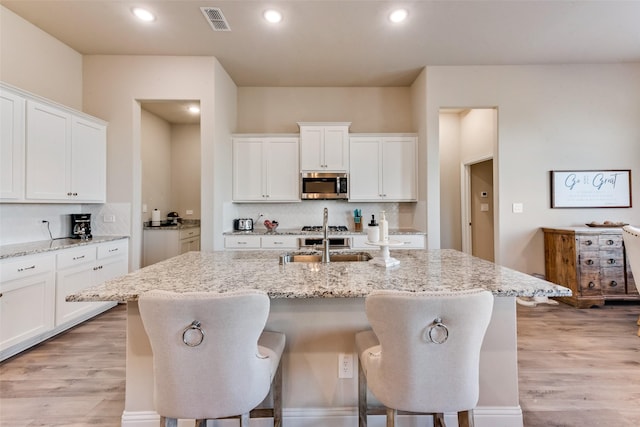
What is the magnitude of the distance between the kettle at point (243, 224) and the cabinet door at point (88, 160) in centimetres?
159

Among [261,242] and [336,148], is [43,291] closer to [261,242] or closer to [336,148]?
[261,242]

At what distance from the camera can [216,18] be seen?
2.78 m

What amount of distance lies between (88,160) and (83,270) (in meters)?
1.26

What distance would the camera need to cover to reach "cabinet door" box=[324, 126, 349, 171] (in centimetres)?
402

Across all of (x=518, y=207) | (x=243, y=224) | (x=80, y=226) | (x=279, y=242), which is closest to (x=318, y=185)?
(x=279, y=242)

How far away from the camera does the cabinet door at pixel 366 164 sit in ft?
13.4

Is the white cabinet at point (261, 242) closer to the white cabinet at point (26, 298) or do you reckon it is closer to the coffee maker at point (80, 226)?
the coffee maker at point (80, 226)

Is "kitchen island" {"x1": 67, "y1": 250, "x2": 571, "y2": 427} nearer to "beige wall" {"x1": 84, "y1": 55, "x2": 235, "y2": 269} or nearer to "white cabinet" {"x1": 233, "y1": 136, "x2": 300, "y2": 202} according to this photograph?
"beige wall" {"x1": 84, "y1": 55, "x2": 235, "y2": 269}

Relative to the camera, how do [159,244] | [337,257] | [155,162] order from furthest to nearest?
1. [155,162]
2. [159,244]
3. [337,257]

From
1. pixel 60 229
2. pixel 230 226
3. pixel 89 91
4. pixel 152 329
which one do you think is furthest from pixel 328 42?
pixel 60 229

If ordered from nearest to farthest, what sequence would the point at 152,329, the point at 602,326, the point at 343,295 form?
1. the point at 152,329
2. the point at 343,295
3. the point at 602,326

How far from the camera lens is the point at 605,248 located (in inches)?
131

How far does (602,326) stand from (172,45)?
543 cm

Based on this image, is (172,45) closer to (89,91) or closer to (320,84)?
(89,91)
